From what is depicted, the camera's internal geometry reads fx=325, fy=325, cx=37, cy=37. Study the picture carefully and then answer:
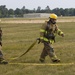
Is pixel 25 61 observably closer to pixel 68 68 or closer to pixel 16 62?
pixel 16 62

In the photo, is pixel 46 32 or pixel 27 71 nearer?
pixel 27 71

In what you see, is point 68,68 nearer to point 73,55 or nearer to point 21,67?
point 21,67

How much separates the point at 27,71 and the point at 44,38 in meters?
1.66

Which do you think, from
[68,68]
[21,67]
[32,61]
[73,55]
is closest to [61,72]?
[68,68]

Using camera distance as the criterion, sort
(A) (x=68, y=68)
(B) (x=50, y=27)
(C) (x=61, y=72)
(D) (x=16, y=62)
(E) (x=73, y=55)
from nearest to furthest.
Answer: (C) (x=61, y=72), (A) (x=68, y=68), (B) (x=50, y=27), (D) (x=16, y=62), (E) (x=73, y=55)

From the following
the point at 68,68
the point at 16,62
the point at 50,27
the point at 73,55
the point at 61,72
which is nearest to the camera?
the point at 61,72

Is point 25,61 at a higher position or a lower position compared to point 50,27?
lower

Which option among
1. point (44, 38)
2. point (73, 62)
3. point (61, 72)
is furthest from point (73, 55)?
point (61, 72)

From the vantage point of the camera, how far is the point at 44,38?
444 inches

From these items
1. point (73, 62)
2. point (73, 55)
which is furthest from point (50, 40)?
point (73, 55)

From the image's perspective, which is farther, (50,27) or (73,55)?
(73,55)

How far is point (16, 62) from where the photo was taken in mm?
11930

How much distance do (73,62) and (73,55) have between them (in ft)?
6.44

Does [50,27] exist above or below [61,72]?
above
